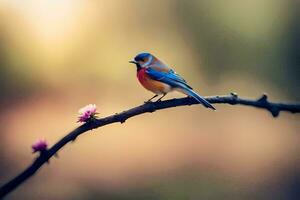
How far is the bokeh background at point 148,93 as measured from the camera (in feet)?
8.56

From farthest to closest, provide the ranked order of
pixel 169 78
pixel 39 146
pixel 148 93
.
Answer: pixel 148 93 < pixel 169 78 < pixel 39 146

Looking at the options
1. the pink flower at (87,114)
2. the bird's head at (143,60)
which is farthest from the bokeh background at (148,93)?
the pink flower at (87,114)

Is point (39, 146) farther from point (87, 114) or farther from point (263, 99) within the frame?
point (263, 99)

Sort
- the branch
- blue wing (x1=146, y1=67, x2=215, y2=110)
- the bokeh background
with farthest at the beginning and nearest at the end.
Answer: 1. the bokeh background
2. blue wing (x1=146, y1=67, x2=215, y2=110)
3. the branch

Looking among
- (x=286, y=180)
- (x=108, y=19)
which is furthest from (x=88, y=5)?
(x=286, y=180)

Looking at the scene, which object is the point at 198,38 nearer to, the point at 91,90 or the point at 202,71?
the point at 202,71

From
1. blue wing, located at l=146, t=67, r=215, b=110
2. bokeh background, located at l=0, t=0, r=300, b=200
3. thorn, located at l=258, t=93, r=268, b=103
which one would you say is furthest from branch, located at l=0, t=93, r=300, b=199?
bokeh background, located at l=0, t=0, r=300, b=200

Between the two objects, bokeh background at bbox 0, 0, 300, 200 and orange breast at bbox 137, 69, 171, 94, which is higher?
bokeh background at bbox 0, 0, 300, 200

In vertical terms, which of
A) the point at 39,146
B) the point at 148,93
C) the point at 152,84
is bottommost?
the point at 39,146

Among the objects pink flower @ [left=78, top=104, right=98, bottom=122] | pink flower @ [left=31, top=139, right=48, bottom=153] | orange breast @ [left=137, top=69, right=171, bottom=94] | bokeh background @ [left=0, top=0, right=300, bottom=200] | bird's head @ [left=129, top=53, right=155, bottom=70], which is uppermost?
bokeh background @ [left=0, top=0, right=300, bottom=200]

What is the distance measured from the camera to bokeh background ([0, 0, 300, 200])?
261cm

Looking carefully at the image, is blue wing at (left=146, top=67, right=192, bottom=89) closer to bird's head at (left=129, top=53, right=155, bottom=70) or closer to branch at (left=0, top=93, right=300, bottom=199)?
bird's head at (left=129, top=53, right=155, bottom=70)

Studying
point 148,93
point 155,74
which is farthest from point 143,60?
point 148,93

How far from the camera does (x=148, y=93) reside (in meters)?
2.56
